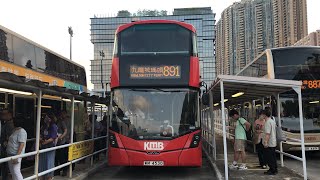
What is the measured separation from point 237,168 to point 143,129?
3.04m

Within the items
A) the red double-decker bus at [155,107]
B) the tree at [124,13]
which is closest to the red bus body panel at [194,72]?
the red double-decker bus at [155,107]

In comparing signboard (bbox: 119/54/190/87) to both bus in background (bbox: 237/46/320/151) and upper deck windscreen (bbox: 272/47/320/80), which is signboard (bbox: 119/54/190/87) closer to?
bus in background (bbox: 237/46/320/151)

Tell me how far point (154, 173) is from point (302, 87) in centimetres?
666

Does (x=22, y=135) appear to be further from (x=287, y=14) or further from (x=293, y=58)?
(x=287, y=14)

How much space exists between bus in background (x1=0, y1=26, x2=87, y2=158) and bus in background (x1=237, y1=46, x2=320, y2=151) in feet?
24.2

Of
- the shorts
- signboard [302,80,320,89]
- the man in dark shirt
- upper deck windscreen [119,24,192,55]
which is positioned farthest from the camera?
signboard [302,80,320,89]

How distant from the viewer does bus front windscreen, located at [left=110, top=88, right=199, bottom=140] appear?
1027cm

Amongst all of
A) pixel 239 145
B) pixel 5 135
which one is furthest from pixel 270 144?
pixel 5 135

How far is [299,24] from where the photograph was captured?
35.0m

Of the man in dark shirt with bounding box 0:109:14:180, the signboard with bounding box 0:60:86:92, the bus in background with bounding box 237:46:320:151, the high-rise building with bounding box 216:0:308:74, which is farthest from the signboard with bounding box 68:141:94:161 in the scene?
the high-rise building with bounding box 216:0:308:74

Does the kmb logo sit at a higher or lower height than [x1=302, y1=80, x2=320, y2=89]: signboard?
lower

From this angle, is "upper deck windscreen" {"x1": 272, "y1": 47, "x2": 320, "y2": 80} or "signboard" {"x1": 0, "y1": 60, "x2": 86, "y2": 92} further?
"upper deck windscreen" {"x1": 272, "y1": 47, "x2": 320, "y2": 80}

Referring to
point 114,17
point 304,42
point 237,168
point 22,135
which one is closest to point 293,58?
point 237,168

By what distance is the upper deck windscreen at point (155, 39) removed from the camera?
10.7m
